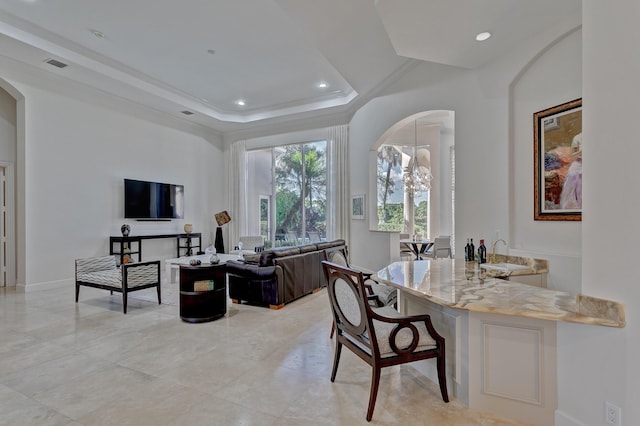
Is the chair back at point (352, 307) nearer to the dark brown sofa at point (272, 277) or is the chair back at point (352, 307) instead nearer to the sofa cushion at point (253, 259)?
the dark brown sofa at point (272, 277)

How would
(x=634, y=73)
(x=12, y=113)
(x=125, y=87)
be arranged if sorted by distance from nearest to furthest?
(x=634, y=73), (x=12, y=113), (x=125, y=87)

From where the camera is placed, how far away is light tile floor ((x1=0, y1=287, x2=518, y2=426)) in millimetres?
2186

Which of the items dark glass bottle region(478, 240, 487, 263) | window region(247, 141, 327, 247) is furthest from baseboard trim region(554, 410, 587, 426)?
window region(247, 141, 327, 247)

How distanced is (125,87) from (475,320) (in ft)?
23.9

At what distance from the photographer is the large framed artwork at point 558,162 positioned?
3.05 metres

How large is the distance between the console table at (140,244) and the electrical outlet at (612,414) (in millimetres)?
7128

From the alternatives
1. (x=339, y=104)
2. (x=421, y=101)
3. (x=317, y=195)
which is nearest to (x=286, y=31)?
(x=421, y=101)

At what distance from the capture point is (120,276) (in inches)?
185

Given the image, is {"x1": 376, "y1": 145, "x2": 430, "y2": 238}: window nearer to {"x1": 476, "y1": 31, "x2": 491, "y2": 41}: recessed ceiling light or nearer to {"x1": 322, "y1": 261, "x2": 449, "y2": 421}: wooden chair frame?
{"x1": 476, "y1": 31, "x2": 491, "y2": 41}: recessed ceiling light

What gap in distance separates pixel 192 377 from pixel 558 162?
3.96 metres

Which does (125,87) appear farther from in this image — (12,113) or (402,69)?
(402,69)

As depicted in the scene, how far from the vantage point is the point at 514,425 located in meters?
2.07

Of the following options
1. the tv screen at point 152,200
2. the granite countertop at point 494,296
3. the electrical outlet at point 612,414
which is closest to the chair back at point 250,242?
the tv screen at point 152,200

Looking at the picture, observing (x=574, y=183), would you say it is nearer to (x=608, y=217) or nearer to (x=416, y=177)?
(x=608, y=217)
